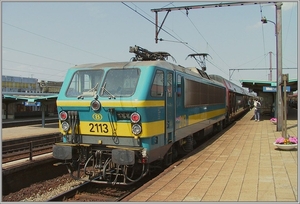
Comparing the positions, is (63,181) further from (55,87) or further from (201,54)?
(55,87)

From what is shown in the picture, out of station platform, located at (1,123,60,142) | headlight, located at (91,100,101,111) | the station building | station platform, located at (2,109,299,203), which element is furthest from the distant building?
headlight, located at (91,100,101,111)

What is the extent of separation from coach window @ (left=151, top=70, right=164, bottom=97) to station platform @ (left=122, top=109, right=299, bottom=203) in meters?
1.83

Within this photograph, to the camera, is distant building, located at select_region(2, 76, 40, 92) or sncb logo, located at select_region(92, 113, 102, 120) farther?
distant building, located at select_region(2, 76, 40, 92)

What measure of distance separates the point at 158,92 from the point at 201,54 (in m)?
11.6

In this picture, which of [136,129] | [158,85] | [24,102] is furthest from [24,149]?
[24,102]

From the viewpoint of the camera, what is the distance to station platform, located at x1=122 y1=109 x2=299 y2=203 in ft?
17.1

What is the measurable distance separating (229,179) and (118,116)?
2649 millimetres

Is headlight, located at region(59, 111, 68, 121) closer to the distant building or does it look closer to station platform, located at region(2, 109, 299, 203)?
station platform, located at region(2, 109, 299, 203)

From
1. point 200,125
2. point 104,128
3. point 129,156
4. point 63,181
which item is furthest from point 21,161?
point 200,125

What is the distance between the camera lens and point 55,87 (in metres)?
45.5

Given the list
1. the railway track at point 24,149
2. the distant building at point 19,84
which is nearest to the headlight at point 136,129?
the railway track at point 24,149

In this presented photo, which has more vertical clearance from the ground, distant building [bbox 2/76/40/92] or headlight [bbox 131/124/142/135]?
distant building [bbox 2/76/40/92]

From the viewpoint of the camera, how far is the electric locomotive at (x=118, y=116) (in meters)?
6.41

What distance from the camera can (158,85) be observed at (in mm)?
6957
